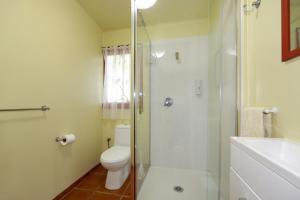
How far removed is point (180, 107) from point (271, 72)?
4.27 feet

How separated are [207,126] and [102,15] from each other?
2.27 m

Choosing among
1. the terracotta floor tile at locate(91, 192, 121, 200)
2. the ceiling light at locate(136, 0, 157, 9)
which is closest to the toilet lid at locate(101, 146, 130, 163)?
the terracotta floor tile at locate(91, 192, 121, 200)

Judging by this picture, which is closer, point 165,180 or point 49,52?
point 49,52

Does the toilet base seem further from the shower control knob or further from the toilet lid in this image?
the shower control knob

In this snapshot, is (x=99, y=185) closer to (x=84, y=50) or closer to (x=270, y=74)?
(x=84, y=50)

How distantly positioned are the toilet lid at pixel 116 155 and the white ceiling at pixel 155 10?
5.85ft

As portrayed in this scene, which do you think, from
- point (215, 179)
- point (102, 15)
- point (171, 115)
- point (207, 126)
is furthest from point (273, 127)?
point (102, 15)

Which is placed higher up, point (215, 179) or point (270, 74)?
point (270, 74)

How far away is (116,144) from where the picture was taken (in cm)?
224

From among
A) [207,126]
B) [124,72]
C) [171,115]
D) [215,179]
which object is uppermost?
[124,72]

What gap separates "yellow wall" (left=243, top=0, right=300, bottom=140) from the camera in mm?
695

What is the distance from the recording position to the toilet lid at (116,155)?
171cm

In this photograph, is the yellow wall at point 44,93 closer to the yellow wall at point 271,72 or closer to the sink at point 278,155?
the sink at point 278,155

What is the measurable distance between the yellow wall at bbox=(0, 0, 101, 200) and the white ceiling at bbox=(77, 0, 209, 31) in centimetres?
21
